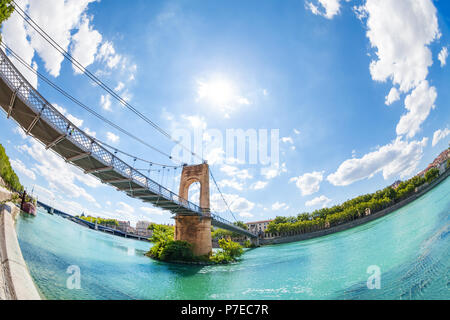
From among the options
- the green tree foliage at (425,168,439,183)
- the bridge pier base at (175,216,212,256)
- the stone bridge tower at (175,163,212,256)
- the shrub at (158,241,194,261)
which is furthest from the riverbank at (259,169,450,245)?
the shrub at (158,241,194,261)

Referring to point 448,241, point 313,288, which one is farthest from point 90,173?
point 448,241

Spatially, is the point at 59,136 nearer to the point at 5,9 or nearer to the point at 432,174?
the point at 5,9

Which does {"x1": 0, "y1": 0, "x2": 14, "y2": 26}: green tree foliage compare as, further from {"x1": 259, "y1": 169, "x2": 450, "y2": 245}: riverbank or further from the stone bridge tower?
{"x1": 259, "y1": 169, "x2": 450, "y2": 245}: riverbank

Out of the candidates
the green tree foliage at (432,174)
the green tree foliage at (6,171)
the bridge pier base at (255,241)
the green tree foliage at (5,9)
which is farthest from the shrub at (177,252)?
the bridge pier base at (255,241)


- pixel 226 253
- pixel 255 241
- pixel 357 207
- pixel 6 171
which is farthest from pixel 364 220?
pixel 6 171
